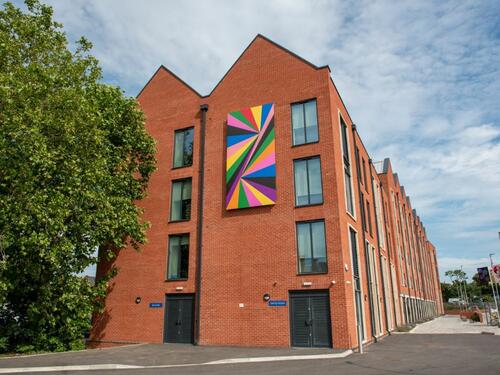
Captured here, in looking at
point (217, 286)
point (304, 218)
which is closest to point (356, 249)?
point (304, 218)

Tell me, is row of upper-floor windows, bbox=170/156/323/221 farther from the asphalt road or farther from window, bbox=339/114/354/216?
the asphalt road

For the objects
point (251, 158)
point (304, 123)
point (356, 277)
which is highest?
point (304, 123)

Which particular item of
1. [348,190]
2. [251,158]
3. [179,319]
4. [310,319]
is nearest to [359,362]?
[310,319]

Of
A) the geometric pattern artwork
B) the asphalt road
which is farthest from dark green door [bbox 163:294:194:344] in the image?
the geometric pattern artwork

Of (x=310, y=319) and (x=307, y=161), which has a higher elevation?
(x=307, y=161)

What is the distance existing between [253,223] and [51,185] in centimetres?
927

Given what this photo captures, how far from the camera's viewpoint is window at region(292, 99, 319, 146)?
800 inches

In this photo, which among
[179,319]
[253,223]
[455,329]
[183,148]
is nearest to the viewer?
[253,223]

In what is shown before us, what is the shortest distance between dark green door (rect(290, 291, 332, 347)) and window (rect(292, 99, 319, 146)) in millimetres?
7627

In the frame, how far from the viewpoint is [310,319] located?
17.6m

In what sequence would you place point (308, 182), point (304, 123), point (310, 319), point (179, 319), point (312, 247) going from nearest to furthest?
point (310, 319)
point (312, 247)
point (308, 182)
point (179, 319)
point (304, 123)

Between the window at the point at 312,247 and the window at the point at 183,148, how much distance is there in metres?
8.11

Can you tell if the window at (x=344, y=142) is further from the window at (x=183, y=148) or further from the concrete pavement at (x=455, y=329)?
the concrete pavement at (x=455, y=329)

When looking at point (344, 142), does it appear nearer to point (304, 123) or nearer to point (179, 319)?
point (304, 123)
